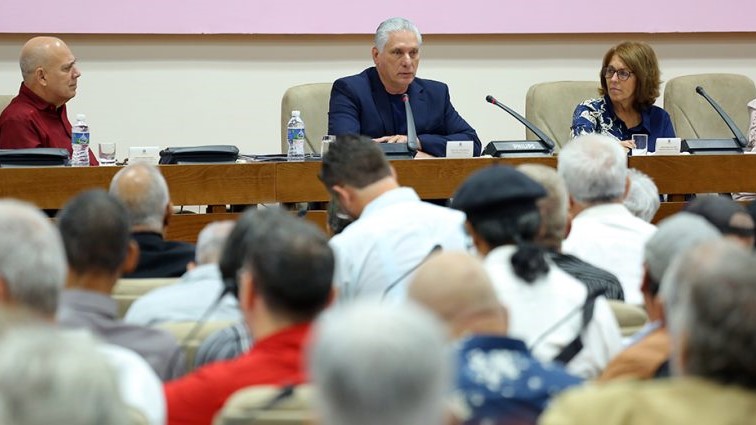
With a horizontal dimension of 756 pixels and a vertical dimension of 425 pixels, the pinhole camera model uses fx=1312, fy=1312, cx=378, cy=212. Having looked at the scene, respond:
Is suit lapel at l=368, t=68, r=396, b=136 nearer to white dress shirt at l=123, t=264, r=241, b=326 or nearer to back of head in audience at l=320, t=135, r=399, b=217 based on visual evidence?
back of head in audience at l=320, t=135, r=399, b=217

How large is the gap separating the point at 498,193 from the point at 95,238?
84 centimetres

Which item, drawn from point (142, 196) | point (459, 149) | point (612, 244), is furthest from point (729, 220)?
point (459, 149)

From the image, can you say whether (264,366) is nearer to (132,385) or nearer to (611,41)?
(132,385)

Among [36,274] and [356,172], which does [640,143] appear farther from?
[36,274]

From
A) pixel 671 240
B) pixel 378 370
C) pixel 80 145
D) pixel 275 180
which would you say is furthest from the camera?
pixel 80 145

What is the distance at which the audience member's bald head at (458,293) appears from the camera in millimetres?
2062

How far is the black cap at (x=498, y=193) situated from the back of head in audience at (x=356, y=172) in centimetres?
98

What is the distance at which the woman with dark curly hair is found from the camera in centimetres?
577

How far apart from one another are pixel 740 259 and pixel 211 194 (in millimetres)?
3360

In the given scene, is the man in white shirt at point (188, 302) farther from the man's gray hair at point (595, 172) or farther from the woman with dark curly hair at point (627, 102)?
the woman with dark curly hair at point (627, 102)

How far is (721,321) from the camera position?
1659mm
